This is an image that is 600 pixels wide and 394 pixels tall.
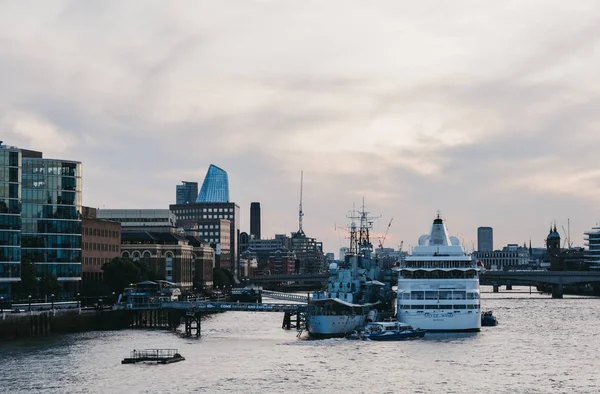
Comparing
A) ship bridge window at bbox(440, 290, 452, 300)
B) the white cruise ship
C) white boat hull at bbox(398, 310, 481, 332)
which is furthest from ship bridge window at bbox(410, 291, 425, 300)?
ship bridge window at bbox(440, 290, 452, 300)

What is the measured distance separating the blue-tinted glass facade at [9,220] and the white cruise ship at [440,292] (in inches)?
2205

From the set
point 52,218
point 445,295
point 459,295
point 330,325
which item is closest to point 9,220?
point 52,218

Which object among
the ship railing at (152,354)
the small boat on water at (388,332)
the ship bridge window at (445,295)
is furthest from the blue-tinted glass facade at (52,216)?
the ship railing at (152,354)

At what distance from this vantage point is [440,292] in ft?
484

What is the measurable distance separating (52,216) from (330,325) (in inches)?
2611

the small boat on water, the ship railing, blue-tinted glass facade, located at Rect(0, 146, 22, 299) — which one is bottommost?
the ship railing

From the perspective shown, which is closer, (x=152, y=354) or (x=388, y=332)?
(x=152, y=354)

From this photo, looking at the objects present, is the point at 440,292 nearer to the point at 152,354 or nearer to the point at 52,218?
the point at 152,354

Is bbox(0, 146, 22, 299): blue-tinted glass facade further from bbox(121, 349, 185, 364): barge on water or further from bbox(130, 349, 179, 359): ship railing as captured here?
bbox(121, 349, 185, 364): barge on water

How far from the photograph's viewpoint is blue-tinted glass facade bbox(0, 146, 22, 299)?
16293 centimetres

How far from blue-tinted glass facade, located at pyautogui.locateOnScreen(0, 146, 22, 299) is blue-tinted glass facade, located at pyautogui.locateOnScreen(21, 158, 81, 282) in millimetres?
21377

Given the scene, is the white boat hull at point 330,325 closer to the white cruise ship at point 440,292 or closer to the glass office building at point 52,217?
the white cruise ship at point 440,292

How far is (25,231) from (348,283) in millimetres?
58311

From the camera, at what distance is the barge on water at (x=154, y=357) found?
368 feet
